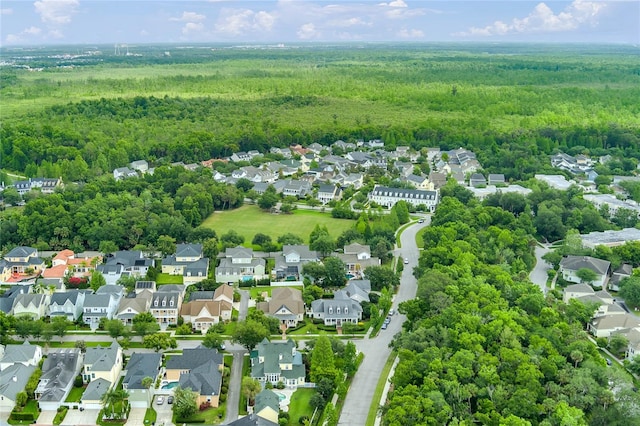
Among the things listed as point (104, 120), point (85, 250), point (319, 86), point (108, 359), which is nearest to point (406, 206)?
point (85, 250)

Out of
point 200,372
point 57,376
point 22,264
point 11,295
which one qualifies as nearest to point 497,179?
point 200,372

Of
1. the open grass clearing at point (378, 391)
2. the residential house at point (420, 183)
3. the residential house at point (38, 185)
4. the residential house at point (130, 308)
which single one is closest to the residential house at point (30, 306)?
the residential house at point (130, 308)

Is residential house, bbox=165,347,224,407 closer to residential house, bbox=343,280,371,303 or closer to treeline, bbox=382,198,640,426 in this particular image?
treeline, bbox=382,198,640,426

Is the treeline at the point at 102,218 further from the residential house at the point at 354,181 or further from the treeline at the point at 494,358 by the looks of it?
the treeline at the point at 494,358

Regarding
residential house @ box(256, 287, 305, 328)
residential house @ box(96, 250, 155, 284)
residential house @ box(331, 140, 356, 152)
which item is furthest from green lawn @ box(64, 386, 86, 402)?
residential house @ box(331, 140, 356, 152)

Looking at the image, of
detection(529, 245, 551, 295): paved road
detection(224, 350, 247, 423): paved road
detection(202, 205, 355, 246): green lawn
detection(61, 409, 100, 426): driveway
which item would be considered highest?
detection(61, 409, 100, 426): driveway

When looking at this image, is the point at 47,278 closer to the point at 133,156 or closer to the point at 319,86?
the point at 133,156
